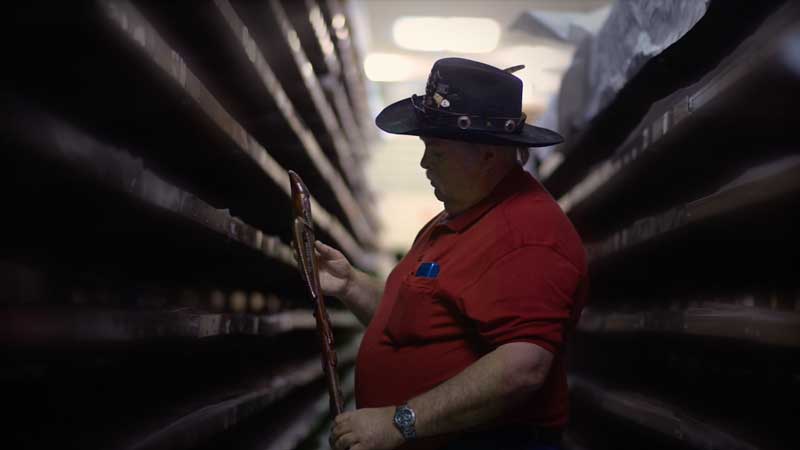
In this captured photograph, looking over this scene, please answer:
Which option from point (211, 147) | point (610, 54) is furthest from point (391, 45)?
point (211, 147)

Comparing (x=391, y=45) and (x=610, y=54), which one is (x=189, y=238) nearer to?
(x=610, y=54)

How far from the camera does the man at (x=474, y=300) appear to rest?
5.13 ft

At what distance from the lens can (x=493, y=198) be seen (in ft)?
5.98

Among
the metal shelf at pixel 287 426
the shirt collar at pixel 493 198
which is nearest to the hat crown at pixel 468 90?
the shirt collar at pixel 493 198

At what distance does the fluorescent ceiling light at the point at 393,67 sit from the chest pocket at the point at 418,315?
5.38 meters

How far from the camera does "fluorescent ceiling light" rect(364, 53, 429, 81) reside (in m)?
7.02

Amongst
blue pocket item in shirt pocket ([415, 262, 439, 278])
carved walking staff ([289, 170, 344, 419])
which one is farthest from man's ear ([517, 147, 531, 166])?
carved walking staff ([289, 170, 344, 419])

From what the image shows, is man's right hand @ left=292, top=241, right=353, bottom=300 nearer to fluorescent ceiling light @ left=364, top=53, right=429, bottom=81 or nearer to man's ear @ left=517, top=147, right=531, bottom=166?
man's ear @ left=517, top=147, right=531, bottom=166

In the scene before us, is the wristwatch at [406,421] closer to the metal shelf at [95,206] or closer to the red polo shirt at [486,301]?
the red polo shirt at [486,301]

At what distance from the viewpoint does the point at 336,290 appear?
2.17m

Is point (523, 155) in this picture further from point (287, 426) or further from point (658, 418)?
point (287, 426)

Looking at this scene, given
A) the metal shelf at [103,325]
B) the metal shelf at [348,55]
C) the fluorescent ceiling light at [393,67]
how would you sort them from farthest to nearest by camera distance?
the fluorescent ceiling light at [393,67] → the metal shelf at [348,55] → the metal shelf at [103,325]

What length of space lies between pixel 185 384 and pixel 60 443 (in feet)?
2.43

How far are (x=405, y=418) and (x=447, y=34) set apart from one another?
506cm
